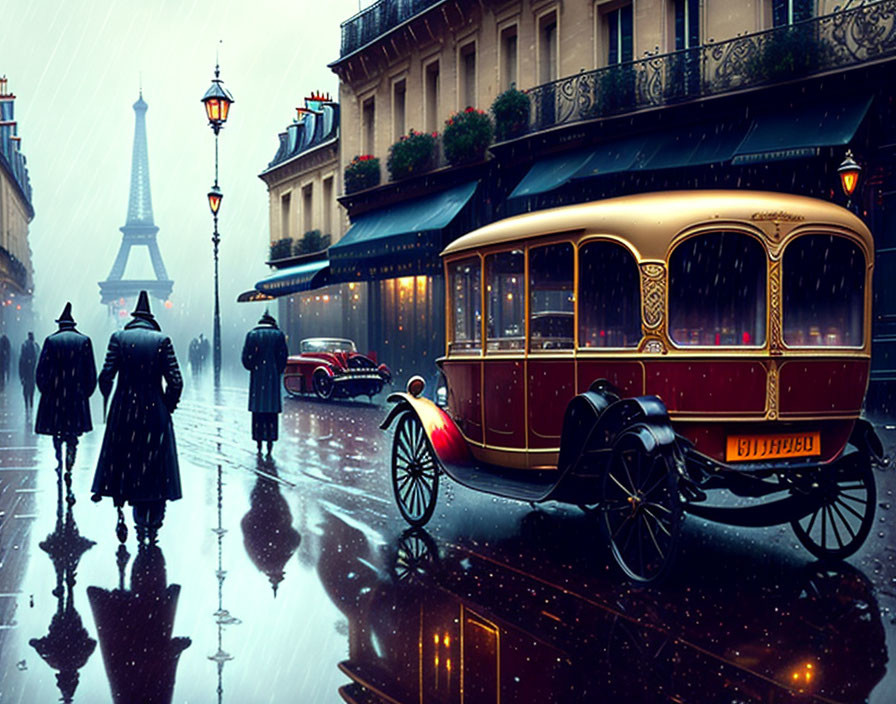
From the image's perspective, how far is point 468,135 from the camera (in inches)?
→ 848

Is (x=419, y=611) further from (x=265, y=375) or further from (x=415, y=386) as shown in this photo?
(x=265, y=375)

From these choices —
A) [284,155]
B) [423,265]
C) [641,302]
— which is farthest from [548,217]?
[284,155]

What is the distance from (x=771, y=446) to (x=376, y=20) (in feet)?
82.3

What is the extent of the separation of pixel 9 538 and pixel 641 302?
17.2ft

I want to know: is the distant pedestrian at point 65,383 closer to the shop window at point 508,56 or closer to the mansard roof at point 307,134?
the shop window at point 508,56

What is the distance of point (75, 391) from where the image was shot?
350 inches

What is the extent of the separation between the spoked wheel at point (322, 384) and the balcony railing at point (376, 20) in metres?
10.7

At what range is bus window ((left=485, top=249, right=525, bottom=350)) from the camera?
678 cm

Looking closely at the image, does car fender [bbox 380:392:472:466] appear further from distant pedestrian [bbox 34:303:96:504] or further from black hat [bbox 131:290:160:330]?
distant pedestrian [bbox 34:303:96:504]

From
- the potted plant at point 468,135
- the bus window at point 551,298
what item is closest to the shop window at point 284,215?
the potted plant at point 468,135

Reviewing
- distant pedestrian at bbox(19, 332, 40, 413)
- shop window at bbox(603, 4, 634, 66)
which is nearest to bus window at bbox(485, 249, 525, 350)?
shop window at bbox(603, 4, 634, 66)

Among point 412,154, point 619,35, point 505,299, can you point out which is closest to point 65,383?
point 505,299

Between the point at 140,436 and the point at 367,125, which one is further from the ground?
the point at 367,125

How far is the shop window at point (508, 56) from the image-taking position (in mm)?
21688
